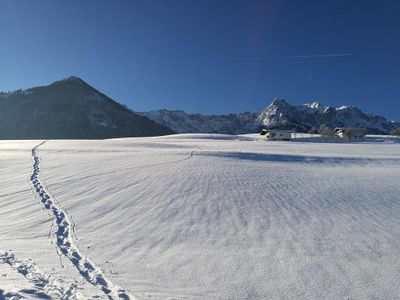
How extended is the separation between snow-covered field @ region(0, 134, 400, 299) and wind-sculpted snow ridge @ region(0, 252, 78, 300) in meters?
0.02

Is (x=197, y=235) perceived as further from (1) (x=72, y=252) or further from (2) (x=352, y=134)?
(2) (x=352, y=134)

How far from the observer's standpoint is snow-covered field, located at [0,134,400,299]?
8.72 meters

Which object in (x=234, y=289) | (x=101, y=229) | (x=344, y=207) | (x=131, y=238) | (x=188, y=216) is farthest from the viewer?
(x=344, y=207)

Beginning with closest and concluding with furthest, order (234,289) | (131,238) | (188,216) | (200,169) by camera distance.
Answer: (234,289), (131,238), (188,216), (200,169)

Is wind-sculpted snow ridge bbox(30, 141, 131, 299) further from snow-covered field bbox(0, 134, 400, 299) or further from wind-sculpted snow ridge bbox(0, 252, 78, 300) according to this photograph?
wind-sculpted snow ridge bbox(0, 252, 78, 300)

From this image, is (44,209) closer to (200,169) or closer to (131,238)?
(131,238)

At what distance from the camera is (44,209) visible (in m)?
14.8

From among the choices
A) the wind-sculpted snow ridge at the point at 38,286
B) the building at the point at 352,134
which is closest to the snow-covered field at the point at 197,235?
the wind-sculpted snow ridge at the point at 38,286

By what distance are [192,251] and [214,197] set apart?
6.07 metres

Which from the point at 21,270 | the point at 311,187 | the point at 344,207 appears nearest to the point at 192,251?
the point at 21,270

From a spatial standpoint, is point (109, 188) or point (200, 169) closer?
point (109, 188)

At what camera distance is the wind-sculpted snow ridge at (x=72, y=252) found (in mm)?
8266

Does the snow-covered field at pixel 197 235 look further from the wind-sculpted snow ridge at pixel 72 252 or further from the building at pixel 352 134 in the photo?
the building at pixel 352 134

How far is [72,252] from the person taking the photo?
10375 millimetres
